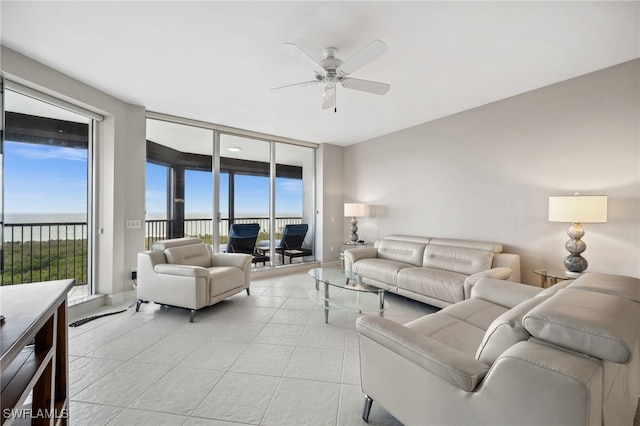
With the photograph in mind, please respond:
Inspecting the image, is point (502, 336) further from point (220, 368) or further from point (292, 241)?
point (292, 241)

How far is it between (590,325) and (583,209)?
82.8 inches

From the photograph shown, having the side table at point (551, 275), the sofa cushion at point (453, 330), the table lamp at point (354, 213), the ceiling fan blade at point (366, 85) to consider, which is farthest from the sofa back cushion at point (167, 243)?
the side table at point (551, 275)

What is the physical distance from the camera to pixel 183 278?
9.48 feet

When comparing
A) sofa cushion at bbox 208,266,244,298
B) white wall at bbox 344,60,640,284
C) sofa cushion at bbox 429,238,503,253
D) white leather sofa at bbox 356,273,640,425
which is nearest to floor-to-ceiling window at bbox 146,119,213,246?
sofa cushion at bbox 208,266,244,298

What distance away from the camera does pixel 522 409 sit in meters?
0.90

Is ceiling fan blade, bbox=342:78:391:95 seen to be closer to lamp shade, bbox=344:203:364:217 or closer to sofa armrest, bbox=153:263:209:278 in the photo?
sofa armrest, bbox=153:263:209:278

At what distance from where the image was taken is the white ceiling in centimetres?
181

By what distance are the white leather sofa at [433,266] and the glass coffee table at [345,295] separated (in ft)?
1.61

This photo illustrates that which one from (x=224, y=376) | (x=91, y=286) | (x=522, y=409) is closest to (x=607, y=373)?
(x=522, y=409)

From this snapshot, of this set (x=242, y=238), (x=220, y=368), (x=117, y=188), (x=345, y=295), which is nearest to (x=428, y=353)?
(x=220, y=368)

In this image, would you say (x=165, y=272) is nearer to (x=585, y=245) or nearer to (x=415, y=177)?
(x=415, y=177)

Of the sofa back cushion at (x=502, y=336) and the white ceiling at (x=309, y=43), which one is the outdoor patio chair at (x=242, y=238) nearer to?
the white ceiling at (x=309, y=43)

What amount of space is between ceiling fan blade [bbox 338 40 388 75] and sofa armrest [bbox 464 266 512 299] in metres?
2.27

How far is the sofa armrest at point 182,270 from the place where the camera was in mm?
2863
